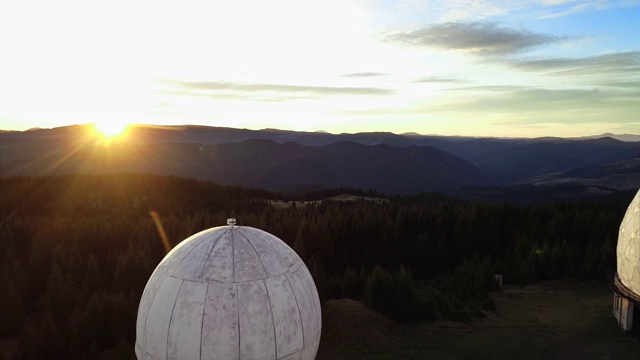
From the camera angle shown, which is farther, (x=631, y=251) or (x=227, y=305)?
(x=631, y=251)

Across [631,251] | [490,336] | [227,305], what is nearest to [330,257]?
[490,336]

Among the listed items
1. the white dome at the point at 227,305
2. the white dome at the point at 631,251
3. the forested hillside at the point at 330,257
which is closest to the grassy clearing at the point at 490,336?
the forested hillside at the point at 330,257

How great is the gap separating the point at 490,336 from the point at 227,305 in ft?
71.1

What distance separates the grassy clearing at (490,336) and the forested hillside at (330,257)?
1668mm

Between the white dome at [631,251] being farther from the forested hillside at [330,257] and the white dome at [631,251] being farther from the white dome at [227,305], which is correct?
the white dome at [227,305]

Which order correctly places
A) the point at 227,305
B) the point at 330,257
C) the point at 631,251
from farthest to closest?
the point at 330,257, the point at 631,251, the point at 227,305

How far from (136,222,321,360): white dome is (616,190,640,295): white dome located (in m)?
20.1

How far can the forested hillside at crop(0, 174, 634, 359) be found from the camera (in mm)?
29297

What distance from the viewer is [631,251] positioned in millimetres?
24594

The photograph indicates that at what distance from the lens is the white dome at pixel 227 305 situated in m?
11.2

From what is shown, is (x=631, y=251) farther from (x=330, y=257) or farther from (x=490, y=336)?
(x=330, y=257)

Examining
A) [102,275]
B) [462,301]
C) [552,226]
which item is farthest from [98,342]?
[552,226]

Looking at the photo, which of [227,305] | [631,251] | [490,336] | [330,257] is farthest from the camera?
[330,257]

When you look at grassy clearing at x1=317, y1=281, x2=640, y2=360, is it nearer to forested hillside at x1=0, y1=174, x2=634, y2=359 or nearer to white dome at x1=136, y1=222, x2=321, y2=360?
forested hillside at x1=0, y1=174, x2=634, y2=359
